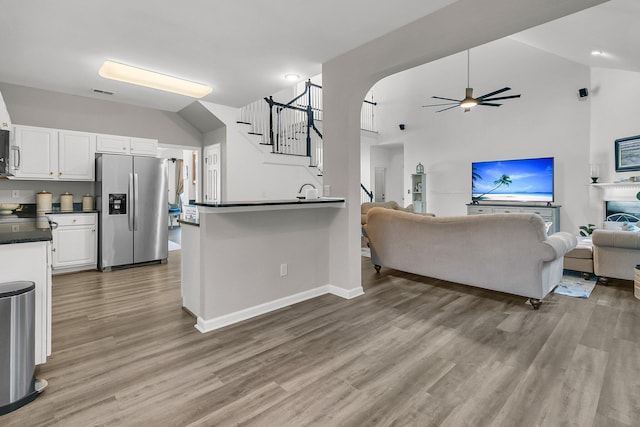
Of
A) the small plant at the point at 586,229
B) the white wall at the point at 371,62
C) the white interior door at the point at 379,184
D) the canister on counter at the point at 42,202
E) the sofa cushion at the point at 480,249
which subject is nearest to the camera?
the white wall at the point at 371,62

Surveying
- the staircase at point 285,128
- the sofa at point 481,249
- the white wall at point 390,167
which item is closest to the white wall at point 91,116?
the staircase at point 285,128

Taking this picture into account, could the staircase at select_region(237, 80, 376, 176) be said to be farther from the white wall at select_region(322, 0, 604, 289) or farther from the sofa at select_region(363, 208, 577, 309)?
the sofa at select_region(363, 208, 577, 309)

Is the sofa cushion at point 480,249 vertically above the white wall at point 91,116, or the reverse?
the white wall at point 91,116

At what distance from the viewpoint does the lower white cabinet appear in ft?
14.5

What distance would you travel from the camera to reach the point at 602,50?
4.36 m

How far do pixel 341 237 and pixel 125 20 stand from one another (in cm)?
285

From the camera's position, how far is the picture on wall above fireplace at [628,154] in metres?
5.23

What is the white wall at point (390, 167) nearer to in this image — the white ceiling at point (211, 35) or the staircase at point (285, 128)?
the staircase at point (285, 128)

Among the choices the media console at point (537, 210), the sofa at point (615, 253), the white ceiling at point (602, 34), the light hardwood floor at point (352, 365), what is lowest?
the light hardwood floor at point (352, 365)

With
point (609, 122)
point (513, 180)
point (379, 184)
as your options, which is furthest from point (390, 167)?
point (609, 122)

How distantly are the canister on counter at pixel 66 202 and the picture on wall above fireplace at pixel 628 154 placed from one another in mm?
9060

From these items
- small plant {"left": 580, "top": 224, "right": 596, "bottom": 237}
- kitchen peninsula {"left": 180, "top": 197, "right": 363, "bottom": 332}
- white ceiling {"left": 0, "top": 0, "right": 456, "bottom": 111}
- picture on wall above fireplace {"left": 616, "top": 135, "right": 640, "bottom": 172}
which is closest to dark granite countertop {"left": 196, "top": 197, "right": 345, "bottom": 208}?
kitchen peninsula {"left": 180, "top": 197, "right": 363, "bottom": 332}

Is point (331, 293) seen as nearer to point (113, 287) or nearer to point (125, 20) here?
point (113, 287)

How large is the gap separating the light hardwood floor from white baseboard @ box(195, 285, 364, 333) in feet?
0.32
